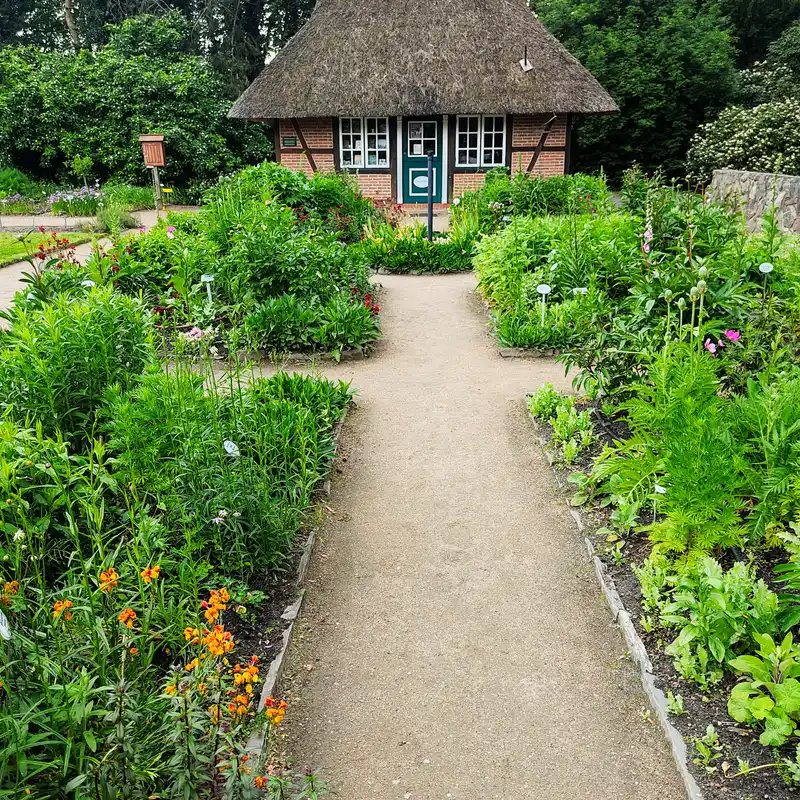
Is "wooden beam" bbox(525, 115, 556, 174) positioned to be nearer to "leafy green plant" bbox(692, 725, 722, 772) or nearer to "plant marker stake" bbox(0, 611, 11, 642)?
"leafy green plant" bbox(692, 725, 722, 772)

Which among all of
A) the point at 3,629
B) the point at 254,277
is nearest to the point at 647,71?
the point at 254,277

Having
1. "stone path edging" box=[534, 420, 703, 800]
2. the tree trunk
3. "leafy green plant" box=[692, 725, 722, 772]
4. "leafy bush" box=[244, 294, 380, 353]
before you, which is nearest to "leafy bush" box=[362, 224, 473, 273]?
"leafy bush" box=[244, 294, 380, 353]

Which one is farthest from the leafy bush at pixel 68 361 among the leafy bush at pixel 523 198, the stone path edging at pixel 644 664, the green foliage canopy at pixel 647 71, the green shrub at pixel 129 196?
the green foliage canopy at pixel 647 71

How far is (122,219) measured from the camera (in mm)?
15789

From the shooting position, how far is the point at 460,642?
3500 millimetres

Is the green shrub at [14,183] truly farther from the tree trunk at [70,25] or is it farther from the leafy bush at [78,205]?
the tree trunk at [70,25]

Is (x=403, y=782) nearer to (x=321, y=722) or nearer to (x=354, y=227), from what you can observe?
(x=321, y=722)

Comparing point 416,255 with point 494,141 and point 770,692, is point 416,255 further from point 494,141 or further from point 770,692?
point 770,692

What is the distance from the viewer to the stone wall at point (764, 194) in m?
11.9

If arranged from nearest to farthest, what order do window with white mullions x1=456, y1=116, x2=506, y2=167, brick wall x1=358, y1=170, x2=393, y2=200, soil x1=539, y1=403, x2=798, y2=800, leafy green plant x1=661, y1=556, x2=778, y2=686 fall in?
soil x1=539, y1=403, x2=798, y2=800, leafy green plant x1=661, y1=556, x2=778, y2=686, window with white mullions x1=456, y1=116, x2=506, y2=167, brick wall x1=358, y1=170, x2=393, y2=200

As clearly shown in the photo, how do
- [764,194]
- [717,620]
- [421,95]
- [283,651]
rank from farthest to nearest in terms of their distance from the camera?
[421,95] < [764,194] < [283,651] < [717,620]

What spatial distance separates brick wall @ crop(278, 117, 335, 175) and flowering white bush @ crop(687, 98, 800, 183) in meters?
9.36

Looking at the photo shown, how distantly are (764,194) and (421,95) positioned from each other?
9249 millimetres

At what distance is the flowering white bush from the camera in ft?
53.1
